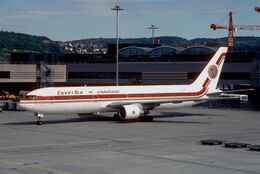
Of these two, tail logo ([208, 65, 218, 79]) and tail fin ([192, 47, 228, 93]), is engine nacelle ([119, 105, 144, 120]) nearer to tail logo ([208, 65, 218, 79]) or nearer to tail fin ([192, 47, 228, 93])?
tail fin ([192, 47, 228, 93])

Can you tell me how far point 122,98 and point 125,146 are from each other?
838 inches

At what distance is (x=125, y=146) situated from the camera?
40312 millimetres

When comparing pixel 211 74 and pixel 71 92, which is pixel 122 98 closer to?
pixel 71 92

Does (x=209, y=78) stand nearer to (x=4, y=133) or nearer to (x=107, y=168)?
(x=4, y=133)

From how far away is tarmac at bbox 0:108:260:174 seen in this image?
3089cm

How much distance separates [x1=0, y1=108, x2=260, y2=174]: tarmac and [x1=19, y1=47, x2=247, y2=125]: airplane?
165cm

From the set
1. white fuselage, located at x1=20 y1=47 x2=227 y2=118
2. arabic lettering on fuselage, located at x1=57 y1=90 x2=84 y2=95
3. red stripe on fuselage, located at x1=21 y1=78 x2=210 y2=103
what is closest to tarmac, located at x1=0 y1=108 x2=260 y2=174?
white fuselage, located at x1=20 y1=47 x2=227 y2=118

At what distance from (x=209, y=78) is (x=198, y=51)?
75.5m

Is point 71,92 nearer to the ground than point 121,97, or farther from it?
farther from it

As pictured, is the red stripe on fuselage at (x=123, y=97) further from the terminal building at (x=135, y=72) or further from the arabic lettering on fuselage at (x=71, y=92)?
the terminal building at (x=135, y=72)

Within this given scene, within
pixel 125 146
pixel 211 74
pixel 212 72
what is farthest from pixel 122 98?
pixel 125 146

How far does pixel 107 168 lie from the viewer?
101 feet

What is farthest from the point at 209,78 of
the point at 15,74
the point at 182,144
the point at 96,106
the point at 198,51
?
the point at 198,51

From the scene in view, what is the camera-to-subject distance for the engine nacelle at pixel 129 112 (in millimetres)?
58719
